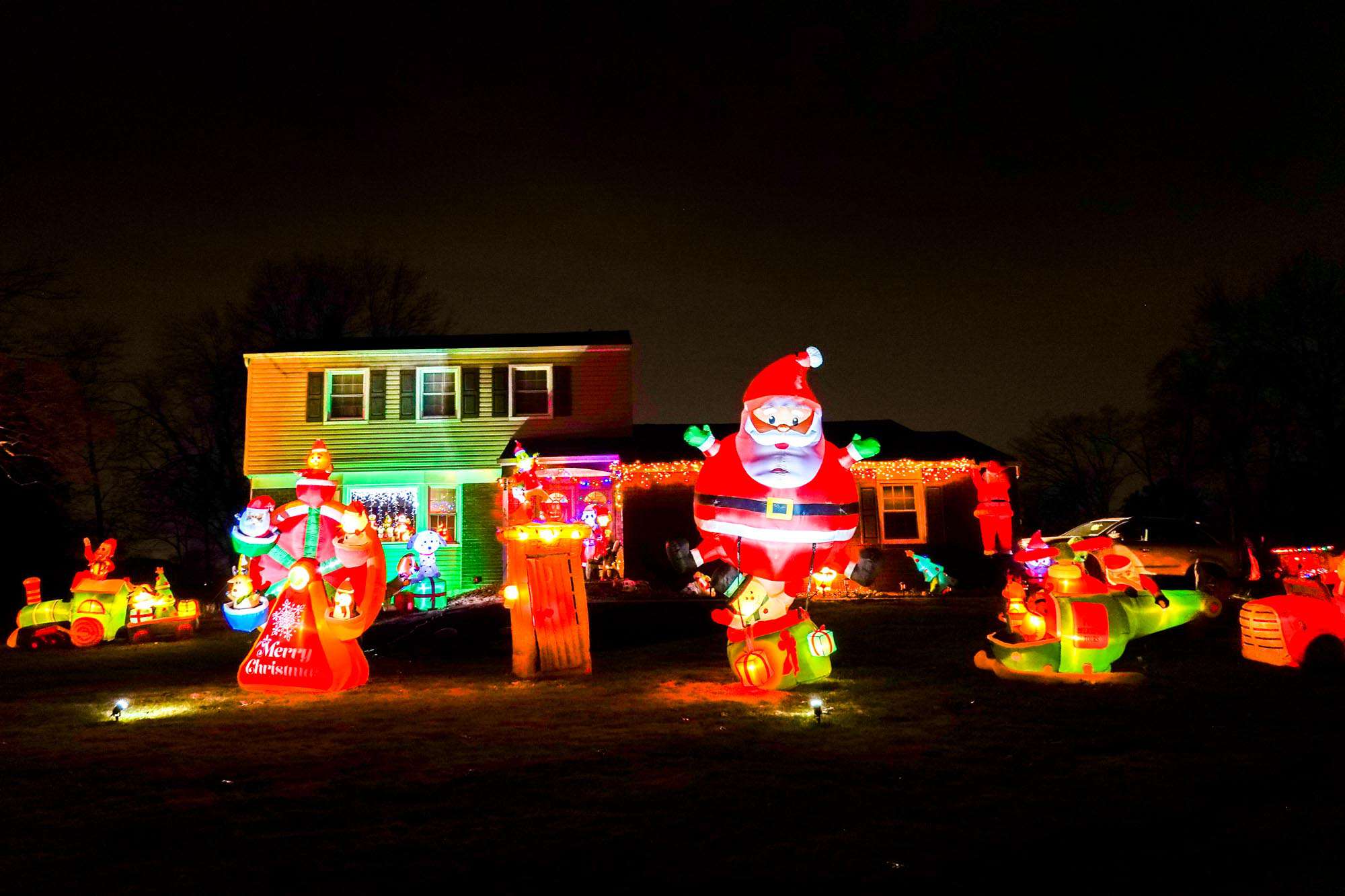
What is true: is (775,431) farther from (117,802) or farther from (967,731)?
(117,802)

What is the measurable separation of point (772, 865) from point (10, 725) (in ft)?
21.9

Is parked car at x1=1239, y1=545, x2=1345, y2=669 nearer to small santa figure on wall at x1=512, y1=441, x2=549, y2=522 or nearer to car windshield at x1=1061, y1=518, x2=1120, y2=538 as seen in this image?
small santa figure on wall at x1=512, y1=441, x2=549, y2=522

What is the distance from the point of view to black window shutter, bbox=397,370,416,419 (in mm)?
22812

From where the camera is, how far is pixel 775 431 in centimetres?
819

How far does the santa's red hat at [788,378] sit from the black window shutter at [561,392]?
1473 cm

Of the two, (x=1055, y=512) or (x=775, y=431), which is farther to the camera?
(x=1055, y=512)

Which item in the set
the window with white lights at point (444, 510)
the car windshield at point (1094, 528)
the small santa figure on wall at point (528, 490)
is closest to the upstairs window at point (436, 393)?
the window with white lights at point (444, 510)

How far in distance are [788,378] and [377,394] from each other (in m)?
16.8

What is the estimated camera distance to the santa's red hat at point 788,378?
8.27 m

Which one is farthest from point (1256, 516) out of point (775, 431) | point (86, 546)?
point (86, 546)

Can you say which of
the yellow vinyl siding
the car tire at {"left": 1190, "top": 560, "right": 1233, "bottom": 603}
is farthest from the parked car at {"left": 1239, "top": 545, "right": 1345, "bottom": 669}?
the yellow vinyl siding

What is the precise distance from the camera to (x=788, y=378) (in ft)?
27.3

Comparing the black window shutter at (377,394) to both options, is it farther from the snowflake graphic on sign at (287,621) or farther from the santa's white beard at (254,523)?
the snowflake graphic on sign at (287,621)

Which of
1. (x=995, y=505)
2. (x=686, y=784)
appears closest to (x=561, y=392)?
(x=995, y=505)
